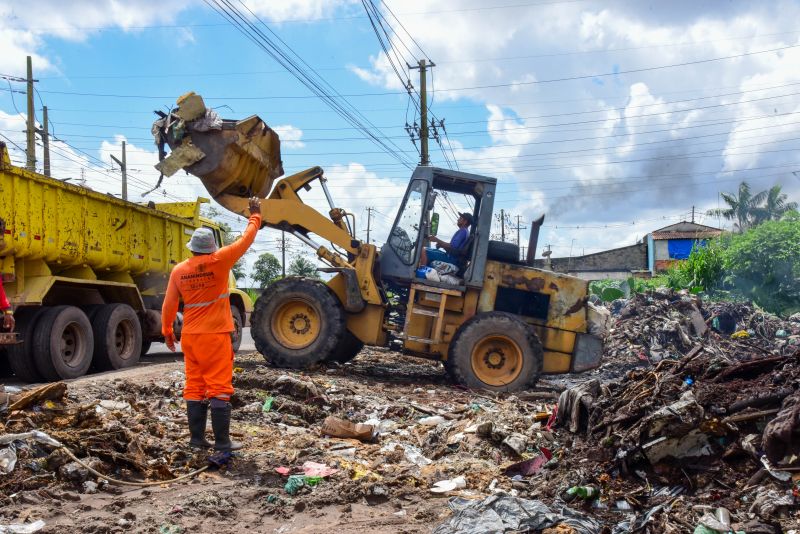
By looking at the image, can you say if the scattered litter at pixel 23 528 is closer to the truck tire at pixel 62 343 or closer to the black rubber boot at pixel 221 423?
the black rubber boot at pixel 221 423

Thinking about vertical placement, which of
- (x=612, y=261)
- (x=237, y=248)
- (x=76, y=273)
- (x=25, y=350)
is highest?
(x=612, y=261)

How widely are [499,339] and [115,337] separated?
5.19m

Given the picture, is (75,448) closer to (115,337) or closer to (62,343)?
(62,343)

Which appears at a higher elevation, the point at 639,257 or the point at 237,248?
the point at 639,257

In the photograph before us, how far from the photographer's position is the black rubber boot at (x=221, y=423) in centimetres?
462

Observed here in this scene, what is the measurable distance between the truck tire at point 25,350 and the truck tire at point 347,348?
3500 millimetres

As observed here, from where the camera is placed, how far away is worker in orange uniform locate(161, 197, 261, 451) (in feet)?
15.3

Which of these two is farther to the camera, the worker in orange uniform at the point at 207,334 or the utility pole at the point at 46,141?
the utility pole at the point at 46,141

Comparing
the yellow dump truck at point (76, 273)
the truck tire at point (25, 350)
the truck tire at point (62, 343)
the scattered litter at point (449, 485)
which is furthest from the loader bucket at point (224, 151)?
the scattered litter at point (449, 485)

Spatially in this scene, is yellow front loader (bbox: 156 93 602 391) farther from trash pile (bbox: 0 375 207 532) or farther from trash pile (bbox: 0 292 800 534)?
trash pile (bbox: 0 375 207 532)

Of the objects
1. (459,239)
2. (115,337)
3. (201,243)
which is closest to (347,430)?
(201,243)

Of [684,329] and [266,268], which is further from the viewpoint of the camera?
[266,268]

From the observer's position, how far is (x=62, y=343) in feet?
26.9

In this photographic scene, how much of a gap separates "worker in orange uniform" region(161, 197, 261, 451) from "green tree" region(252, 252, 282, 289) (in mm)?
45025
